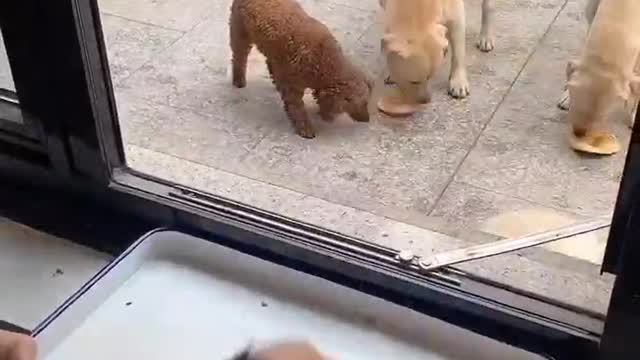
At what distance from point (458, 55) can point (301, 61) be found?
0.91ft

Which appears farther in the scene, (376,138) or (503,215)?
(376,138)

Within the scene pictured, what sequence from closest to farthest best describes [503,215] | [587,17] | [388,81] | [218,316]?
1. [218,316]
2. [503,215]
3. [587,17]
4. [388,81]

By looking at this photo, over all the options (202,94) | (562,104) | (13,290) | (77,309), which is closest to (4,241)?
(13,290)

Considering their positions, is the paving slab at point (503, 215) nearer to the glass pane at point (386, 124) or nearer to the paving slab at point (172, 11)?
the glass pane at point (386, 124)

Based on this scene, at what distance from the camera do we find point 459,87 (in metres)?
1.57

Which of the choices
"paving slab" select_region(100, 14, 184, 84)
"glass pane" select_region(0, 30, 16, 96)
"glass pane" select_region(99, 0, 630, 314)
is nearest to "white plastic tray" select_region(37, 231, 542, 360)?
"glass pane" select_region(99, 0, 630, 314)

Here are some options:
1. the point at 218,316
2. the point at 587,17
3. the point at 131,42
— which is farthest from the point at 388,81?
the point at 218,316

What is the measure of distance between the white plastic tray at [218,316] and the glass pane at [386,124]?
85 millimetres

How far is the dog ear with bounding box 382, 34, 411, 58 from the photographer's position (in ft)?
4.88

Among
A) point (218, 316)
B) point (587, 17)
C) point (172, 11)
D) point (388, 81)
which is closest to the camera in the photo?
point (218, 316)

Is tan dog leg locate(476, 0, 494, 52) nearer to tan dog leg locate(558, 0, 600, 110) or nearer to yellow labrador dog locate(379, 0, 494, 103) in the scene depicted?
yellow labrador dog locate(379, 0, 494, 103)

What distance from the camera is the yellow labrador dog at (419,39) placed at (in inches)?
58.3

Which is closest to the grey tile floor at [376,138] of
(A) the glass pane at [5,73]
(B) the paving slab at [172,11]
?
(B) the paving slab at [172,11]

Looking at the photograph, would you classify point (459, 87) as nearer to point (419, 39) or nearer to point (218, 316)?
point (419, 39)
